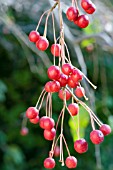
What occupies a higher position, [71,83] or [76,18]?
[76,18]

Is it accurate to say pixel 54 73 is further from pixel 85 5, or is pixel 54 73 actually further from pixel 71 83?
pixel 85 5

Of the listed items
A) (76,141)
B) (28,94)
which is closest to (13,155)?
(28,94)

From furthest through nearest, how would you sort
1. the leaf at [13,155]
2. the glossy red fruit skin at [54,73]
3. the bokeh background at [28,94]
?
the leaf at [13,155]
the bokeh background at [28,94]
the glossy red fruit skin at [54,73]

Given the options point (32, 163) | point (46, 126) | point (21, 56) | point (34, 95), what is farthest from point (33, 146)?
point (46, 126)

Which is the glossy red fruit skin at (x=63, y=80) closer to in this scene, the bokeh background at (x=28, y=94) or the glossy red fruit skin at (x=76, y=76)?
the glossy red fruit skin at (x=76, y=76)

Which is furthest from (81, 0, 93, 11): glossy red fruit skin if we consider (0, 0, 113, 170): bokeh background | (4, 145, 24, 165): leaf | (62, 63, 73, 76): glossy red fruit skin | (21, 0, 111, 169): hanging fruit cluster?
(4, 145, 24, 165): leaf

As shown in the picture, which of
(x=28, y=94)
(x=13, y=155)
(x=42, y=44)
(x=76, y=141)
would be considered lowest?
(x=76, y=141)

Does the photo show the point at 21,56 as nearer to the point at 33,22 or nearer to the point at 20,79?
the point at 20,79

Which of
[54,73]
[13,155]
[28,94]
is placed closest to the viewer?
[54,73]

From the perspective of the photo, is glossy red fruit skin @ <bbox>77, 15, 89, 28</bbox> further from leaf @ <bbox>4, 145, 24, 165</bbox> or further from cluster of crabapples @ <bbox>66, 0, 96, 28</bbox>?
leaf @ <bbox>4, 145, 24, 165</bbox>

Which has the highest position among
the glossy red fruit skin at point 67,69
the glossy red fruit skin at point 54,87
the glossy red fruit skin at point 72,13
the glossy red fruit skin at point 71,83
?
the glossy red fruit skin at point 72,13

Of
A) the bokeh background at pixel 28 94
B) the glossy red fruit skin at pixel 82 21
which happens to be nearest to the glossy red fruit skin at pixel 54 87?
the glossy red fruit skin at pixel 82 21
